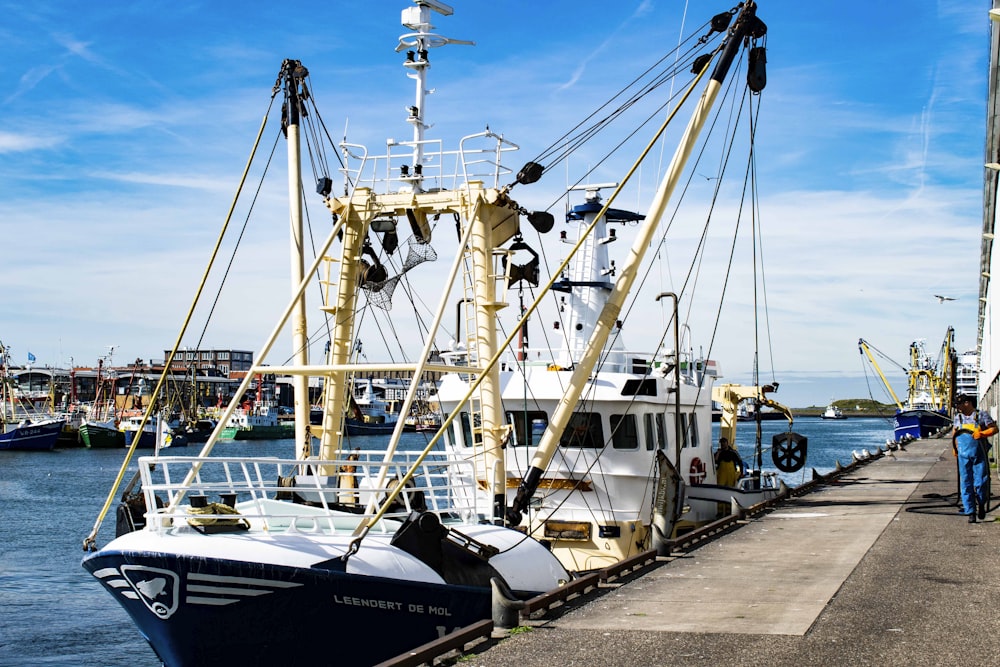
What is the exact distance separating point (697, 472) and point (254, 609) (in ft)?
42.4

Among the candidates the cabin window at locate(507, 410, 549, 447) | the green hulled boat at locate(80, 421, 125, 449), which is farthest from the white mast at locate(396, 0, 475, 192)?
the green hulled boat at locate(80, 421, 125, 449)

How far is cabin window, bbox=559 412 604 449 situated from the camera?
17375mm

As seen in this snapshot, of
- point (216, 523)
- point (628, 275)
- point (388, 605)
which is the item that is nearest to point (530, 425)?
point (628, 275)

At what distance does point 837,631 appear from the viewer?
333 inches

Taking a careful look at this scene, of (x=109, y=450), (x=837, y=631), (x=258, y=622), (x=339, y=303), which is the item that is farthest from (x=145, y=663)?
(x=109, y=450)

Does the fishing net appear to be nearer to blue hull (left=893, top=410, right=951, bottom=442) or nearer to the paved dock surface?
the paved dock surface

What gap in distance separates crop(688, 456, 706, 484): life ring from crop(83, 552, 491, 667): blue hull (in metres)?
11.4

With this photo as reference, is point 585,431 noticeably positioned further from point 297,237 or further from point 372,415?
point 372,415

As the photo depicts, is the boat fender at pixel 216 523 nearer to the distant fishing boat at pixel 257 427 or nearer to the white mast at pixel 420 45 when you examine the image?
the white mast at pixel 420 45

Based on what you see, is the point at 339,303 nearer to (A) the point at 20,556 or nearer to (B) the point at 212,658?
(B) the point at 212,658

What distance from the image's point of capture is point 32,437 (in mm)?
85062

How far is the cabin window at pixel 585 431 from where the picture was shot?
1738 cm

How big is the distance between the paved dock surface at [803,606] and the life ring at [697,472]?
14.4ft

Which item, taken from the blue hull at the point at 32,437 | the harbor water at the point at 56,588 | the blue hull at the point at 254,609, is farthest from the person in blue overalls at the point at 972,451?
the blue hull at the point at 32,437
